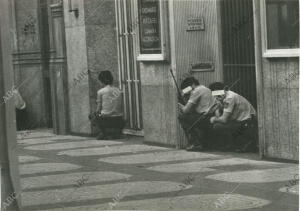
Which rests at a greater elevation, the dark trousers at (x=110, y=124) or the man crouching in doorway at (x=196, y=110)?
the man crouching in doorway at (x=196, y=110)

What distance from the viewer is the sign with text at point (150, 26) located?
13406 mm

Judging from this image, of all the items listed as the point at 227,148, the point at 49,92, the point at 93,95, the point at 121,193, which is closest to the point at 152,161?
the point at 227,148

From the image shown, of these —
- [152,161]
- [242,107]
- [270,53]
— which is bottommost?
[152,161]

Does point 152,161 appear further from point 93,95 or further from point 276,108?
point 93,95

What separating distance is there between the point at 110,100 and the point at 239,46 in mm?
3564

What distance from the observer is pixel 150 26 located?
1359 centimetres

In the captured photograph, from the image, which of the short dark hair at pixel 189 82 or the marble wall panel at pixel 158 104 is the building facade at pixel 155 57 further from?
the short dark hair at pixel 189 82

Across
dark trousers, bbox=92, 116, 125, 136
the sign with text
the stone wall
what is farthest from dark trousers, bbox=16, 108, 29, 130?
the sign with text

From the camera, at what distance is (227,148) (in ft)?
41.3

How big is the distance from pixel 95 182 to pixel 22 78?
35.8 ft

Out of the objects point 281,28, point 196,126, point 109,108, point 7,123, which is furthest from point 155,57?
point 7,123

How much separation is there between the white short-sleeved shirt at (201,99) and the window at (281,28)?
2.05 m

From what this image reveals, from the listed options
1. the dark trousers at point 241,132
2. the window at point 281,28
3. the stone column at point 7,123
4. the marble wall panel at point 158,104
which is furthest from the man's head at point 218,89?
the stone column at point 7,123

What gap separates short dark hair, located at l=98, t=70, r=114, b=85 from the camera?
50.4 feet
